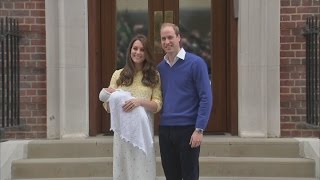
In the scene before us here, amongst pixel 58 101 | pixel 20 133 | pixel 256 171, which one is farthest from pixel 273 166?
pixel 20 133

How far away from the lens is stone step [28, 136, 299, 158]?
598 centimetres

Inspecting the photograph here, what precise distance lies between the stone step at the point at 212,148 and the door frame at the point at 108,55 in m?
0.46

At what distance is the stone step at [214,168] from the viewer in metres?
5.76

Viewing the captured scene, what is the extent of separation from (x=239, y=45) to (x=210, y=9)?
30.1 inches

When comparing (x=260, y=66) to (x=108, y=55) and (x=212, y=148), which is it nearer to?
(x=212, y=148)

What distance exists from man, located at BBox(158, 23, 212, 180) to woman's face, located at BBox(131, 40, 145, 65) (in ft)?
0.57

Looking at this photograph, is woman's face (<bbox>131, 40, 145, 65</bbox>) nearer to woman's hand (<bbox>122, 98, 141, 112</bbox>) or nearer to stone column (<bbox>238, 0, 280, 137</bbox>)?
woman's hand (<bbox>122, 98, 141, 112</bbox>)

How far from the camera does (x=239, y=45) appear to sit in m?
6.30

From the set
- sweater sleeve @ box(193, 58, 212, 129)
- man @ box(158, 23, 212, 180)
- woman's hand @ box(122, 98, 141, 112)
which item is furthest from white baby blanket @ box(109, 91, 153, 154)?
sweater sleeve @ box(193, 58, 212, 129)

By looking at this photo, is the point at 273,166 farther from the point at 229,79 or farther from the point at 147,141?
the point at 147,141

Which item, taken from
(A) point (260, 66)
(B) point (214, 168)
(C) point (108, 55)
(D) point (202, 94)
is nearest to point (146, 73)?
(D) point (202, 94)

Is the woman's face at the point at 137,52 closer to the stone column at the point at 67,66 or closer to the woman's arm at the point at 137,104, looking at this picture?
the woman's arm at the point at 137,104

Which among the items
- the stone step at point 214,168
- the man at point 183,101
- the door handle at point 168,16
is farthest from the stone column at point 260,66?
the man at point 183,101

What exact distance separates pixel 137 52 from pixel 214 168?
2292 millimetres
